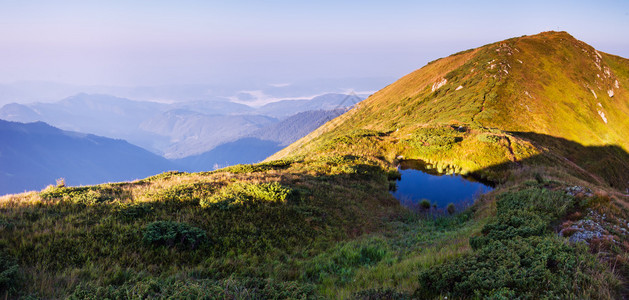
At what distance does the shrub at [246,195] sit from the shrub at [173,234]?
2.32 metres

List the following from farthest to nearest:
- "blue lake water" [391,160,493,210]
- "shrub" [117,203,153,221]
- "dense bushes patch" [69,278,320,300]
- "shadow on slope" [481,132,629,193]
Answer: "shadow on slope" [481,132,629,193]
"blue lake water" [391,160,493,210]
"shrub" [117,203,153,221]
"dense bushes patch" [69,278,320,300]

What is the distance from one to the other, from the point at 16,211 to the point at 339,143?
26096mm

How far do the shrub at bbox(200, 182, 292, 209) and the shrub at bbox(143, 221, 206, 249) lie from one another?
2316mm

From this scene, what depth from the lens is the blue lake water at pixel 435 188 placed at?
19.2 metres

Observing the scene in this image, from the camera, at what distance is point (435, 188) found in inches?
834

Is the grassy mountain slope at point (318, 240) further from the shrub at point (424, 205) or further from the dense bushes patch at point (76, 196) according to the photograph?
the shrub at point (424, 205)

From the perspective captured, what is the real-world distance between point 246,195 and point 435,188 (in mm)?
14749

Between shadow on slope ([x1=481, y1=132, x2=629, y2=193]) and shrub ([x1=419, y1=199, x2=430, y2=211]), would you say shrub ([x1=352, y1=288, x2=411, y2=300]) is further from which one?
shadow on slope ([x1=481, y1=132, x2=629, y2=193])

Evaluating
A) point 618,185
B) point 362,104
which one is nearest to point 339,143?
point 618,185

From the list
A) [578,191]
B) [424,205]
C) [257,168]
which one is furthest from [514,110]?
[257,168]

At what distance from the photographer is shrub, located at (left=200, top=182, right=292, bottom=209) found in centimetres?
1172

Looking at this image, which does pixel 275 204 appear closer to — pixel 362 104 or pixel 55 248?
pixel 55 248

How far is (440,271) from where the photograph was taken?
6.37 metres

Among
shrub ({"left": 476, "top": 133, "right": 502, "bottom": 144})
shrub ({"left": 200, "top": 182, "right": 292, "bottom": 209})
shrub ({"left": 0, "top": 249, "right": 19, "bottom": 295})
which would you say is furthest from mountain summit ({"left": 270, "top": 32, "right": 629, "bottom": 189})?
shrub ({"left": 0, "top": 249, "right": 19, "bottom": 295})
